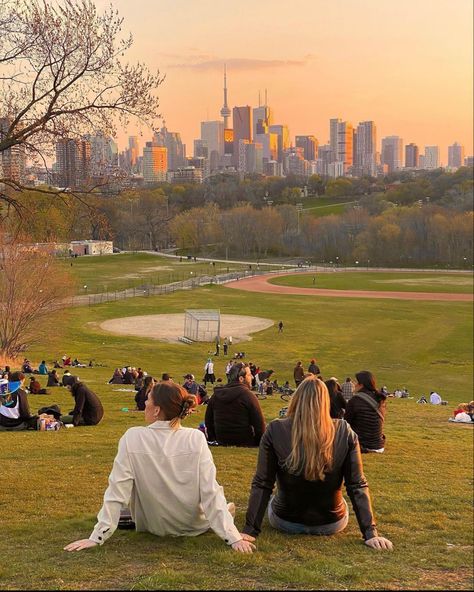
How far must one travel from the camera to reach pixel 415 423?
59.3ft

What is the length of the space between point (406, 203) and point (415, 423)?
180640mm

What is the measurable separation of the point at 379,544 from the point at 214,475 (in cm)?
146

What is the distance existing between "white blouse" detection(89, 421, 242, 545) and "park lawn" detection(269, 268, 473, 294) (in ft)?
247

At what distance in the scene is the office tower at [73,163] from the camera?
1301 centimetres

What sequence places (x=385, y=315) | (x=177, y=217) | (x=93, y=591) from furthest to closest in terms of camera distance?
(x=177, y=217) → (x=385, y=315) → (x=93, y=591)

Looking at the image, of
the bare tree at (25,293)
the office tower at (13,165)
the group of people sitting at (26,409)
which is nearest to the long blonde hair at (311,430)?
the group of people sitting at (26,409)

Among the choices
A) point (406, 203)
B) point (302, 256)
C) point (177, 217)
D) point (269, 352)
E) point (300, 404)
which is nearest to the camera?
point (300, 404)

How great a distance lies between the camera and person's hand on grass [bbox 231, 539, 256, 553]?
5.57 m

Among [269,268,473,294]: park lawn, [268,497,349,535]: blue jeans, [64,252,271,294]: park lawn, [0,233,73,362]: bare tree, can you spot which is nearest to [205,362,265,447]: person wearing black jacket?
[268,497,349,535]: blue jeans

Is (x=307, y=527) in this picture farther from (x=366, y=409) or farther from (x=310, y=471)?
(x=366, y=409)

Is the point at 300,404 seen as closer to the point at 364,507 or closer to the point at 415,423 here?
the point at 364,507

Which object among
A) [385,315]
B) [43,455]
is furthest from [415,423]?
[385,315]

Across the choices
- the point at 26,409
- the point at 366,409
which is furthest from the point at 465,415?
the point at 26,409

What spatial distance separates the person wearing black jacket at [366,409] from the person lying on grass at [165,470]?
4.71 m
